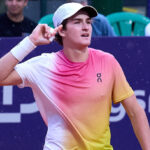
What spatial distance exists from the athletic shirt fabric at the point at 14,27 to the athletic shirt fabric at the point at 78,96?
262cm

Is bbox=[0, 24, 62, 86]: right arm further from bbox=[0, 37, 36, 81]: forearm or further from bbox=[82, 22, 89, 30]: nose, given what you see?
bbox=[82, 22, 89, 30]: nose

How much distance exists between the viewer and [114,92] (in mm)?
4188

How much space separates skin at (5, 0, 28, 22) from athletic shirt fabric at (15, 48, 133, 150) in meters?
2.83

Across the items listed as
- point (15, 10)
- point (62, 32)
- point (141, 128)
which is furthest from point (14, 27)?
point (141, 128)

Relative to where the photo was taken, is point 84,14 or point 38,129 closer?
point 84,14

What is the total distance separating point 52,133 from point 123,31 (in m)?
4.23

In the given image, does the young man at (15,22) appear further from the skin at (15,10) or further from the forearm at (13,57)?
the forearm at (13,57)

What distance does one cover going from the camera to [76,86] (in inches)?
165

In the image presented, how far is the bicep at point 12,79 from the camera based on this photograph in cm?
412

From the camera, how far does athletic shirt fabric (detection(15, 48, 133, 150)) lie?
4.13 metres

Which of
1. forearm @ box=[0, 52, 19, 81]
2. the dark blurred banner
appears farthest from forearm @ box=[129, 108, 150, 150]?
the dark blurred banner

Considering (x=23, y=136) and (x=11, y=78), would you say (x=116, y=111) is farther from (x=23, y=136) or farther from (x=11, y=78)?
(x=11, y=78)

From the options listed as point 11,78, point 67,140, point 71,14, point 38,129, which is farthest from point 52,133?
point 38,129

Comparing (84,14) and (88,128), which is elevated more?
(84,14)
